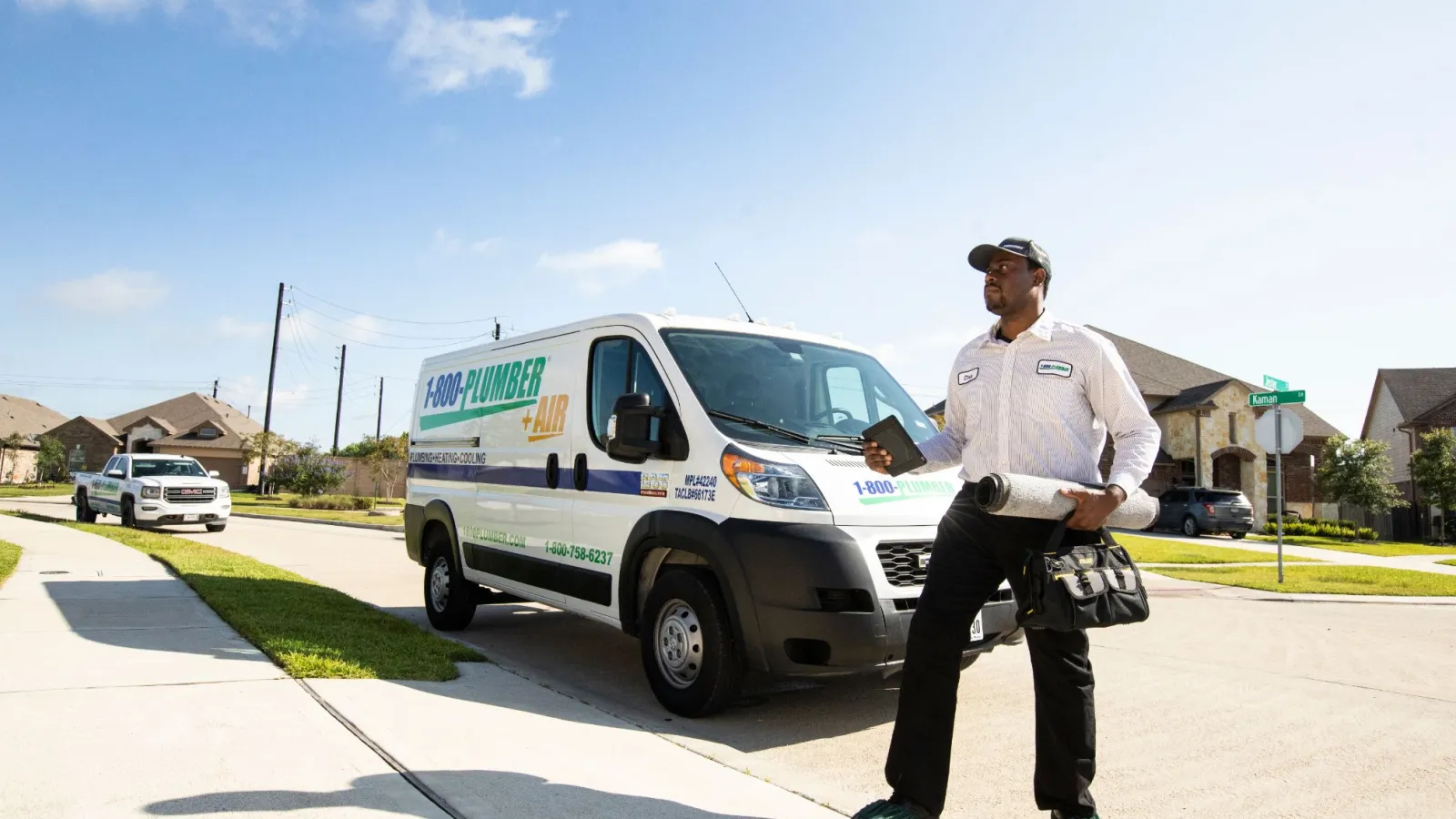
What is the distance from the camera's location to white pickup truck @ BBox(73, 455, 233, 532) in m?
20.1

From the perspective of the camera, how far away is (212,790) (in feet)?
11.3

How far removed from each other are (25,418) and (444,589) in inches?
3969

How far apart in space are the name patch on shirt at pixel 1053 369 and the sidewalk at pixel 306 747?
1866mm

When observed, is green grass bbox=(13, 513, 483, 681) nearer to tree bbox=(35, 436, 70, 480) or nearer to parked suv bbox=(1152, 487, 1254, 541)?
parked suv bbox=(1152, 487, 1254, 541)

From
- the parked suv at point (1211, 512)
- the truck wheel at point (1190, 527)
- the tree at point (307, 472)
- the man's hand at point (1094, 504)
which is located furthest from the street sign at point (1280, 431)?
the tree at point (307, 472)

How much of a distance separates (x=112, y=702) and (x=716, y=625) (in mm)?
2936

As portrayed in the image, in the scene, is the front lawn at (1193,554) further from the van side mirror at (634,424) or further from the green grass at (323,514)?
the green grass at (323,514)

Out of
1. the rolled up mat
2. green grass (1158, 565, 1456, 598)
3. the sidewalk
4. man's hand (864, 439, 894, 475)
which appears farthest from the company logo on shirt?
green grass (1158, 565, 1456, 598)

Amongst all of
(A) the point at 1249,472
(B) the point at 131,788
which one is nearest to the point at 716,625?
(B) the point at 131,788

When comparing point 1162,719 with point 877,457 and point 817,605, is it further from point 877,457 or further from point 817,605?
point 877,457

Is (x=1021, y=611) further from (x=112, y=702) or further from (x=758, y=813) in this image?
(x=112, y=702)

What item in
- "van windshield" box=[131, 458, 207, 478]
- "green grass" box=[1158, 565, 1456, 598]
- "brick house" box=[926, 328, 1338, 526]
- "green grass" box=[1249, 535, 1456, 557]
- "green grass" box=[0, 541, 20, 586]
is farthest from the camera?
"brick house" box=[926, 328, 1338, 526]

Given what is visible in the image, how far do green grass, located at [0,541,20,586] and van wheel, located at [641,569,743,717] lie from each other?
7.19 meters

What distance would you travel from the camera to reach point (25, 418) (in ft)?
287
